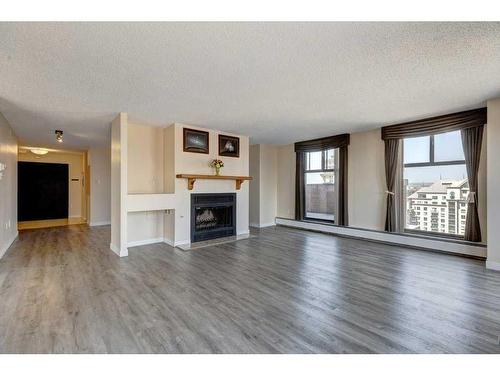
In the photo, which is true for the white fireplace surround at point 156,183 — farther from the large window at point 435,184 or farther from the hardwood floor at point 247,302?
the large window at point 435,184

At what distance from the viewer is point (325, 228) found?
6.39 meters

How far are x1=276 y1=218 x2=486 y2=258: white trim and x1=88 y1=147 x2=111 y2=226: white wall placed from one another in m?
5.98

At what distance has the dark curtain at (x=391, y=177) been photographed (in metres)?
5.25

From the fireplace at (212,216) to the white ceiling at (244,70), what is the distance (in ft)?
5.88

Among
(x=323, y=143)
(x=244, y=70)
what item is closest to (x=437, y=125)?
(x=323, y=143)

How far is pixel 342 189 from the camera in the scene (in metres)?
6.19

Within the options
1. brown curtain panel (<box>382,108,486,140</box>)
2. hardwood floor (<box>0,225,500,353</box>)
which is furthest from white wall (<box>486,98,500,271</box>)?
brown curtain panel (<box>382,108,486,140</box>)

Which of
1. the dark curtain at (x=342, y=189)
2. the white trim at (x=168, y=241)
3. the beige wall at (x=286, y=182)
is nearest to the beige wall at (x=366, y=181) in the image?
the dark curtain at (x=342, y=189)

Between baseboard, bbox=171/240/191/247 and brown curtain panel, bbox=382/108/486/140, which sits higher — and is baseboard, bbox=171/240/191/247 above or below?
below

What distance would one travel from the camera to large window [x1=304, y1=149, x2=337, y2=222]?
6713 millimetres

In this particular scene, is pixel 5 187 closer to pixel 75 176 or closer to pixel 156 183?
pixel 156 183

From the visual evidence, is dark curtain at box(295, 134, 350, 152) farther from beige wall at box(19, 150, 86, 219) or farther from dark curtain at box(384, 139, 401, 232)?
beige wall at box(19, 150, 86, 219)

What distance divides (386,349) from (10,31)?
3746 mm
